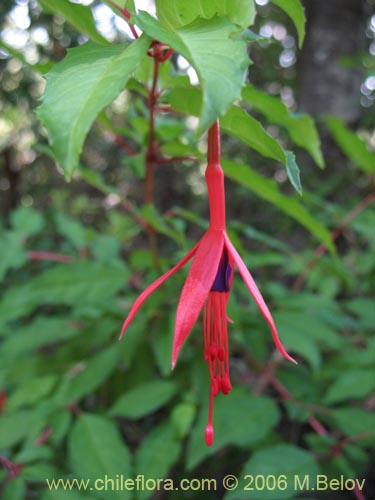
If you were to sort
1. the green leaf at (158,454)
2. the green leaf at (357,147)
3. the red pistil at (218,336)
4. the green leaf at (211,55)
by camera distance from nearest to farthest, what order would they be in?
the green leaf at (211,55) < the red pistil at (218,336) < the green leaf at (158,454) < the green leaf at (357,147)

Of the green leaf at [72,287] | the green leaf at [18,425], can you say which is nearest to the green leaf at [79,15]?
the green leaf at [72,287]

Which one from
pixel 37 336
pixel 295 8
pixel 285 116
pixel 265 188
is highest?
pixel 295 8

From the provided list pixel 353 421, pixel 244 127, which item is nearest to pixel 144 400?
pixel 353 421

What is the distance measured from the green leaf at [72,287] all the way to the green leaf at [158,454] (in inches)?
9.3

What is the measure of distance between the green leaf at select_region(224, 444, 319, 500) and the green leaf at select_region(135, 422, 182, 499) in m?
0.12

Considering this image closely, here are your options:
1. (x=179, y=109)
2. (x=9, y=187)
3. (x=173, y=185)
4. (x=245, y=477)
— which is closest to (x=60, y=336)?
(x=245, y=477)

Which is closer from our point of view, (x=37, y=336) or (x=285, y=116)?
(x=285, y=116)

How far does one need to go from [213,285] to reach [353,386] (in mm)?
525

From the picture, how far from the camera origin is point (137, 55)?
12.5 inches

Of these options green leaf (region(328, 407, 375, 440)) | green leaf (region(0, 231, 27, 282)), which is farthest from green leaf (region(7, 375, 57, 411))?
green leaf (region(328, 407, 375, 440))

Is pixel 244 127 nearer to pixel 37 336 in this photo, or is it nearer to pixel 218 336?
pixel 218 336

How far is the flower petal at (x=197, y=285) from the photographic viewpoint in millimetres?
315

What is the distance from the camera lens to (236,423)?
73cm

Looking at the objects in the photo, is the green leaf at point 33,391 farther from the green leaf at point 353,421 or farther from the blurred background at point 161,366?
the green leaf at point 353,421
